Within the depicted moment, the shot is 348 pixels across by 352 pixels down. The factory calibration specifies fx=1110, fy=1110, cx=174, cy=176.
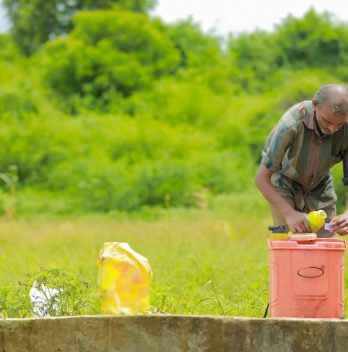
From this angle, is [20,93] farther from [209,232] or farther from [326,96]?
[326,96]

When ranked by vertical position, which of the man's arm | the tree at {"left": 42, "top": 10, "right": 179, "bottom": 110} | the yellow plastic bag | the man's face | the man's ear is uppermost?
the tree at {"left": 42, "top": 10, "right": 179, "bottom": 110}

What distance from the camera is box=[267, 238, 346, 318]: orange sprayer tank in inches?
229

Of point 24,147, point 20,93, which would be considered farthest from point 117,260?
point 20,93

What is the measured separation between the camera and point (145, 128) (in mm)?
33438

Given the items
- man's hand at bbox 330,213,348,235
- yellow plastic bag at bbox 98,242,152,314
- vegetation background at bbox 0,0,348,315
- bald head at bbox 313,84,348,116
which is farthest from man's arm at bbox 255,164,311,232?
vegetation background at bbox 0,0,348,315

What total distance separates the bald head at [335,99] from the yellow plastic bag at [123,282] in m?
1.38

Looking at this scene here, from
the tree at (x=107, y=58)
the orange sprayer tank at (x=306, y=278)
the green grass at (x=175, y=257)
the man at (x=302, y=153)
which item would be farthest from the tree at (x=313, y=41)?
the orange sprayer tank at (x=306, y=278)

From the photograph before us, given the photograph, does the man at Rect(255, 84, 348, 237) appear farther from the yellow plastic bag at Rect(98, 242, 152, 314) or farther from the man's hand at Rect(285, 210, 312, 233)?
the yellow plastic bag at Rect(98, 242, 152, 314)

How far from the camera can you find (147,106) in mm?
39594

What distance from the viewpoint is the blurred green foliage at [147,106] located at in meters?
26.5

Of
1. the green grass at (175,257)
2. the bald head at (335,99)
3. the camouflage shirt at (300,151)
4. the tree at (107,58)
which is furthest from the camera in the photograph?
the tree at (107,58)

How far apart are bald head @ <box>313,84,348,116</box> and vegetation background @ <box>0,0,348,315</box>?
20.9 feet

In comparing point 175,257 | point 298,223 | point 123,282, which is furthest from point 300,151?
point 175,257

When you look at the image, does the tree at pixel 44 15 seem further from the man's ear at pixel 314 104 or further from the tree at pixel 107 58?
the man's ear at pixel 314 104
